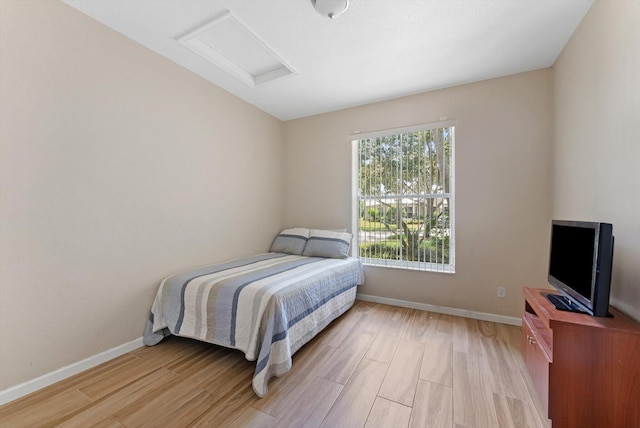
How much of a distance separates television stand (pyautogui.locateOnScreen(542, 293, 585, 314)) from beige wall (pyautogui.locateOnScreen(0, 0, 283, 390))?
290 centimetres

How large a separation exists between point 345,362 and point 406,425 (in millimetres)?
642

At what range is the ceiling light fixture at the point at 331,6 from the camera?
166 centimetres

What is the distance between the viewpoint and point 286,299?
6.07ft

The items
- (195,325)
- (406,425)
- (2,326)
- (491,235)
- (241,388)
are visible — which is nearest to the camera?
(406,425)

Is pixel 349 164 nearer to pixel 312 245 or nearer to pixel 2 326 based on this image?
pixel 312 245

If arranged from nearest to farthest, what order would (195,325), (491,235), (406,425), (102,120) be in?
(406,425), (102,120), (195,325), (491,235)

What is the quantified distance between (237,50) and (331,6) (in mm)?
1028

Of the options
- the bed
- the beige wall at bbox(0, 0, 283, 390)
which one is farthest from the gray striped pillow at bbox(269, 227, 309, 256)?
the beige wall at bbox(0, 0, 283, 390)

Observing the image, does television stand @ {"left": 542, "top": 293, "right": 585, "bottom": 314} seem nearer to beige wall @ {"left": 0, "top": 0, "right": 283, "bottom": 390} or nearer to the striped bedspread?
the striped bedspread

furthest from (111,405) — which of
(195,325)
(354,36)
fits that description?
(354,36)

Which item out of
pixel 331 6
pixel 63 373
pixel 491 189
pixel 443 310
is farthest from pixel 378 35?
pixel 63 373

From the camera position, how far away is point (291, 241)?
350cm

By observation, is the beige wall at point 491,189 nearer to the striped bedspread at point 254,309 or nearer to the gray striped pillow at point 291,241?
the gray striped pillow at point 291,241

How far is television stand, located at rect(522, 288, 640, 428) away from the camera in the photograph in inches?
46.5
